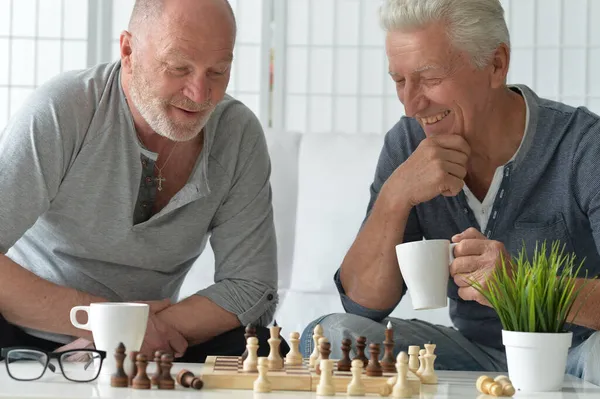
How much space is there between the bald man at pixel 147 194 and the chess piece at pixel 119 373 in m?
0.56

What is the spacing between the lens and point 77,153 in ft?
7.36

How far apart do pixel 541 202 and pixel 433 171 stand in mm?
290

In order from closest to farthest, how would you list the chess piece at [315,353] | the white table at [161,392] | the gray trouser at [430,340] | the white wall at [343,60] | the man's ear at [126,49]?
1. the white table at [161,392]
2. the chess piece at [315,353]
3. the gray trouser at [430,340]
4. the man's ear at [126,49]
5. the white wall at [343,60]

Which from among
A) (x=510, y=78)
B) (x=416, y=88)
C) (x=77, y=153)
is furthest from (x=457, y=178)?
(x=510, y=78)

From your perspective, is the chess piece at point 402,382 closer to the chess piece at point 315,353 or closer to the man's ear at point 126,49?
the chess piece at point 315,353

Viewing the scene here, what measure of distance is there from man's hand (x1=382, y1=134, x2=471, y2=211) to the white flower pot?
2.00 feet

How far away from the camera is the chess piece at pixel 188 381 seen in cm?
151

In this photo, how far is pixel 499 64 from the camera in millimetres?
2234

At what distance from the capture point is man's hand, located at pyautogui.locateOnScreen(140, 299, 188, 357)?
2.07 m

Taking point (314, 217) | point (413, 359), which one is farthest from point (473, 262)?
point (314, 217)

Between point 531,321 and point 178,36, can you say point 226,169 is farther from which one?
point 531,321

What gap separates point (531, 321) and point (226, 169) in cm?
103

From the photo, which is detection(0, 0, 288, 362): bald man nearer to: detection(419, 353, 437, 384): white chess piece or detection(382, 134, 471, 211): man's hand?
detection(382, 134, 471, 211): man's hand

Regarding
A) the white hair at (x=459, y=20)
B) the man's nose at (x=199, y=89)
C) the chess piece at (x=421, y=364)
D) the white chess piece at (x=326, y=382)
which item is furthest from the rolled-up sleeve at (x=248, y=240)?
the white chess piece at (x=326, y=382)
